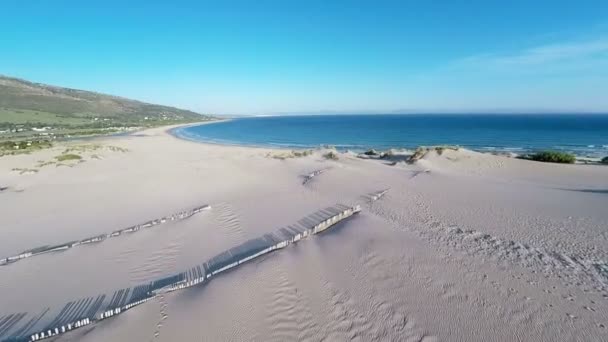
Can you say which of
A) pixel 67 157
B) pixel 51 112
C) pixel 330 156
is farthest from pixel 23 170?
pixel 51 112

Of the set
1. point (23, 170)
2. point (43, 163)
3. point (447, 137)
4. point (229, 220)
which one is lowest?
point (229, 220)

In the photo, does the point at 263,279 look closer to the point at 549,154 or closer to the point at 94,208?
the point at 94,208

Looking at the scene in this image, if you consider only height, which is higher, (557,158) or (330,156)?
(557,158)

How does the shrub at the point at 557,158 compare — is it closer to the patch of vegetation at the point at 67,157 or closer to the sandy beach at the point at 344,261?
the sandy beach at the point at 344,261

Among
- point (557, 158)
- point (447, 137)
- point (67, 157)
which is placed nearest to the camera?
point (557, 158)

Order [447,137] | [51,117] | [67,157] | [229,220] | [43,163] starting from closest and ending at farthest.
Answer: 1. [229,220]
2. [43,163]
3. [67,157]
4. [447,137]
5. [51,117]

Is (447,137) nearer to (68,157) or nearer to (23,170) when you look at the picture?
(68,157)

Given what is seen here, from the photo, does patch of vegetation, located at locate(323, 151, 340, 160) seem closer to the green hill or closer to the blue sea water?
the blue sea water

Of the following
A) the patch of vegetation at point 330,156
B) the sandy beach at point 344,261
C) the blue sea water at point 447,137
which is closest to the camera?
the sandy beach at point 344,261

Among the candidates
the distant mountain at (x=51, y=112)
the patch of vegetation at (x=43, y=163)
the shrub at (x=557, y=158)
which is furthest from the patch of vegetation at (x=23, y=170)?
the distant mountain at (x=51, y=112)
